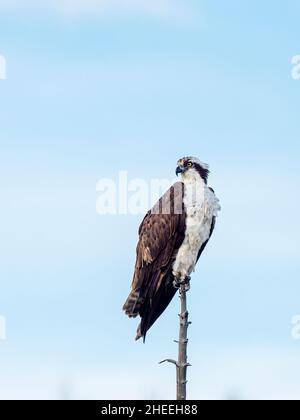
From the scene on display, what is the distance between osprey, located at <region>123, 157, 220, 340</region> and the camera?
27.0m

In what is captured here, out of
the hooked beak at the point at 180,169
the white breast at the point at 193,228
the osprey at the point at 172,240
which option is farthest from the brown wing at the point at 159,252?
the hooked beak at the point at 180,169

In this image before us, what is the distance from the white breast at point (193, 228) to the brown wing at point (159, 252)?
11 centimetres

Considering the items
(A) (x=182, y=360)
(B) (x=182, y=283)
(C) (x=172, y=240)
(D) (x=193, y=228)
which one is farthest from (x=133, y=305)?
(A) (x=182, y=360)

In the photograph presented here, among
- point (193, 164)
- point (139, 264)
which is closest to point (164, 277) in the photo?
point (139, 264)

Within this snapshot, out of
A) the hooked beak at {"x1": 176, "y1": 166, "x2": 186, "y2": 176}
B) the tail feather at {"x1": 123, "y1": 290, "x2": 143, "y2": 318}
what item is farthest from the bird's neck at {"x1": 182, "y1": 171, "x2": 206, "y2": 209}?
the tail feather at {"x1": 123, "y1": 290, "x2": 143, "y2": 318}

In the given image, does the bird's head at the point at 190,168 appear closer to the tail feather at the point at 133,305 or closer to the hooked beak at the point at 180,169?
the hooked beak at the point at 180,169

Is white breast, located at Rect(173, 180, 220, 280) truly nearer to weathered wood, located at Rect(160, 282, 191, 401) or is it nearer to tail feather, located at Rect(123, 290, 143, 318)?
tail feather, located at Rect(123, 290, 143, 318)

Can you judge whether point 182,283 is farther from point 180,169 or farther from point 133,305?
point 180,169

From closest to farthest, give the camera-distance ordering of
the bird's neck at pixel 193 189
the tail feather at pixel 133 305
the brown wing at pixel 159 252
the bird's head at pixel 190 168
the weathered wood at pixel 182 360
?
the weathered wood at pixel 182 360, the tail feather at pixel 133 305, the brown wing at pixel 159 252, the bird's neck at pixel 193 189, the bird's head at pixel 190 168

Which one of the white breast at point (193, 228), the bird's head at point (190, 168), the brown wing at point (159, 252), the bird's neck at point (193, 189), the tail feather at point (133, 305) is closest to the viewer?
the tail feather at point (133, 305)

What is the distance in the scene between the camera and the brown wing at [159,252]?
26734 millimetres

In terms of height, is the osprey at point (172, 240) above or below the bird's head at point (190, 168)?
below

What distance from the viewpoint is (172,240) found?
2733 centimetres

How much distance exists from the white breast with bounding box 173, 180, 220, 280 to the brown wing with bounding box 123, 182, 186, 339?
4.3 inches
